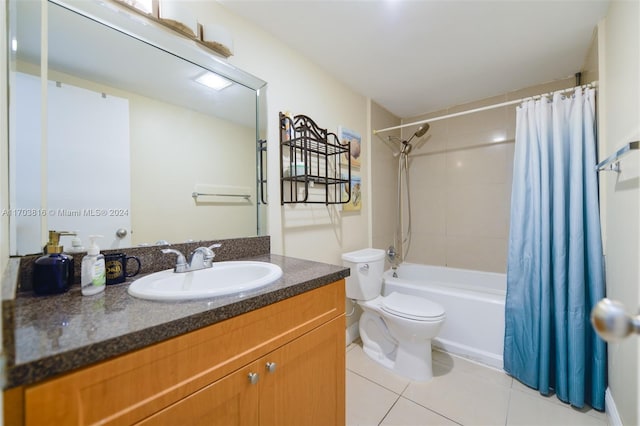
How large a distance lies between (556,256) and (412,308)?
91cm

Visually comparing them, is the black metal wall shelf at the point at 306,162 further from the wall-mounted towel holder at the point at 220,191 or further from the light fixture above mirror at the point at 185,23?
the light fixture above mirror at the point at 185,23

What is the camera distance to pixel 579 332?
1.44 metres

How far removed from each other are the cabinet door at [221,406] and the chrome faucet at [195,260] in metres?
0.51

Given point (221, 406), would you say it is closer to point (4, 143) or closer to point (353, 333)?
point (4, 143)

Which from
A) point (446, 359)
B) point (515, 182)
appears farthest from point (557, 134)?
point (446, 359)

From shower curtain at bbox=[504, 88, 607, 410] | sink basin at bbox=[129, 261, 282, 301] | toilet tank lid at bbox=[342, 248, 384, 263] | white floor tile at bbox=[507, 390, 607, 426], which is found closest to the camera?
sink basin at bbox=[129, 261, 282, 301]

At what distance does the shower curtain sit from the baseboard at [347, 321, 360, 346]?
3.52 ft

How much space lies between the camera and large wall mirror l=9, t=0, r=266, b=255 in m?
0.85

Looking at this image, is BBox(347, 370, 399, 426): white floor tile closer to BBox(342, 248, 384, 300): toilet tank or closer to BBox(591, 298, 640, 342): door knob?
BBox(342, 248, 384, 300): toilet tank

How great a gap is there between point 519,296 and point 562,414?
63 centimetres

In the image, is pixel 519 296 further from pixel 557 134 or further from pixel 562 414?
pixel 557 134

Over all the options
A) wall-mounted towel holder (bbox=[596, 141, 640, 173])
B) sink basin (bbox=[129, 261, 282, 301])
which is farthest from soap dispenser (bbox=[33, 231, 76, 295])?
wall-mounted towel holder (bbox=[596, 141, 640, 173])

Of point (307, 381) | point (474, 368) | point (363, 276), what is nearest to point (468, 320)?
point (474, 368)

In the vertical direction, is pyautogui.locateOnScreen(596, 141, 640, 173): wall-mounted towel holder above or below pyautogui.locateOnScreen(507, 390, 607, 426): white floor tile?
above
